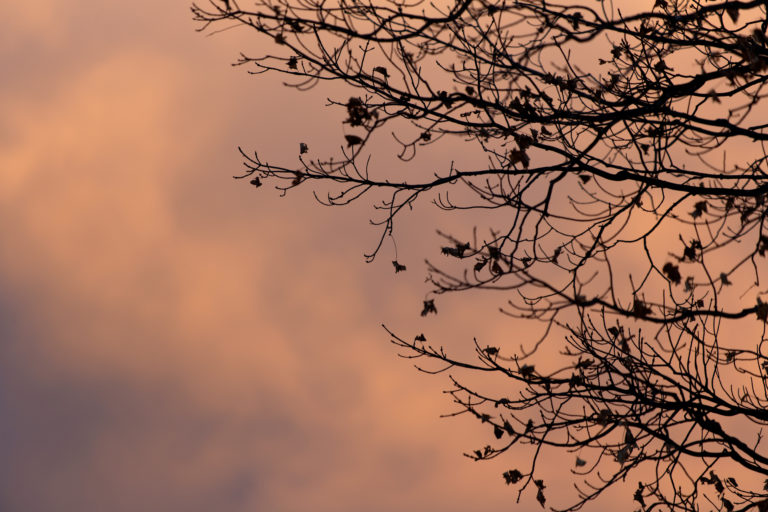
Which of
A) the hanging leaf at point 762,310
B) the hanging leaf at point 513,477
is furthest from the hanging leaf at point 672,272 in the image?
the hanging leaf at point 513,477

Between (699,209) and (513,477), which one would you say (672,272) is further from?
(513,477)

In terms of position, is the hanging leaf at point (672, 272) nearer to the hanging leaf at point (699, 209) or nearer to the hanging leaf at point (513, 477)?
the hanging leaf at point (699, 209)

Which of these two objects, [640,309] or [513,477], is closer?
[640,309]

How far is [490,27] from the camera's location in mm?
6766

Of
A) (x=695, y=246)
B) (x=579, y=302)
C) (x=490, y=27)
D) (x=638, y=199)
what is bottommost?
(x=579, y=302)

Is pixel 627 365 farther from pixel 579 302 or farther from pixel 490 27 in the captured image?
pixel 490 27

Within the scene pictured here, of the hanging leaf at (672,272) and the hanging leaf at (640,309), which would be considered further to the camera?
the hanging leaf at (672,272)

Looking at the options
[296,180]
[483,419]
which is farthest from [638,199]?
[296,180]

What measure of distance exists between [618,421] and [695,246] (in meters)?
1.60

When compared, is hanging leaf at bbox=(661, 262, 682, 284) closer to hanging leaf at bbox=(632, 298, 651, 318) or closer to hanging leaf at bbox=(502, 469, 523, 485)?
hanging leaf at bbox=(632, 298, 651, 318)

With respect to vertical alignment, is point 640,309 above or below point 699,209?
below

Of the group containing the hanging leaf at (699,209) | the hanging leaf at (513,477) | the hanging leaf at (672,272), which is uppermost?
the hanging leaf at (699,209)

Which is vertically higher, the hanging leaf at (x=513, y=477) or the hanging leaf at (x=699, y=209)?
the hanging leaf at (x=699, y=209)

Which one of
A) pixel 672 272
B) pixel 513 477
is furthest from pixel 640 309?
pixel 513 477
